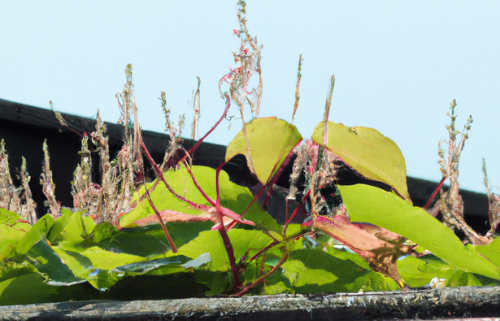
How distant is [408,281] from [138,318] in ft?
0.86

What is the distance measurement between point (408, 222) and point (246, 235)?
0.13 meters

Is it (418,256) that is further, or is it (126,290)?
(418,256)

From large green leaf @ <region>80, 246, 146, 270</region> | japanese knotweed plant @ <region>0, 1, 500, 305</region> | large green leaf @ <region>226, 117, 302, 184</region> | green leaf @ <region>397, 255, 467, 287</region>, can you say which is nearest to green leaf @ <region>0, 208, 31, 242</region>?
japanese knotweed plant @ <region>0, 1, 500, 305</region>

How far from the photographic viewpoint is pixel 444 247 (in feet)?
0.90

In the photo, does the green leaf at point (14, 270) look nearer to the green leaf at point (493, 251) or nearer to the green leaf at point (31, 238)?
the green leaf at point (31, 238)

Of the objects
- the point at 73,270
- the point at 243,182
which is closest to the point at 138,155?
the point at 73,270

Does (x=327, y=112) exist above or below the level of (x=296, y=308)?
above

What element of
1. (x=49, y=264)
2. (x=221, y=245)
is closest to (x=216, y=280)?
(x=221, y=245)

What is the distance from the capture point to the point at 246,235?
1.02ft

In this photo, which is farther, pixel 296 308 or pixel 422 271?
pixel 422 271

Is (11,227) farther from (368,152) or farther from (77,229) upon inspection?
(368,152)

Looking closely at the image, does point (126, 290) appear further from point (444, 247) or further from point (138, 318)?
point (444, 247)

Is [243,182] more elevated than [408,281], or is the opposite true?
[243,182]

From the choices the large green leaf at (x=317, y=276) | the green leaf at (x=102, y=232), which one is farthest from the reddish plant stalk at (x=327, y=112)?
the green leaf at (x=102, y=232)
